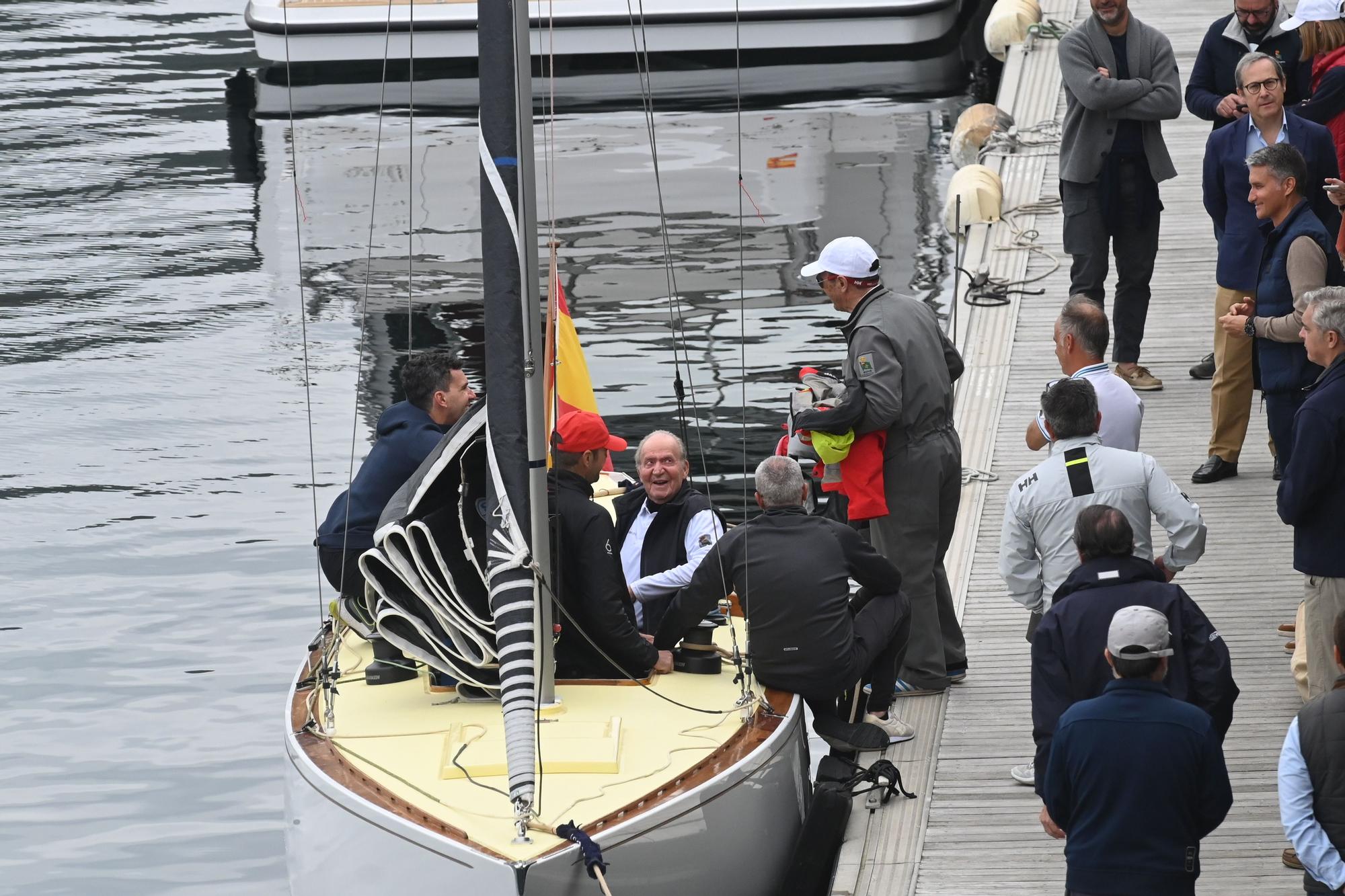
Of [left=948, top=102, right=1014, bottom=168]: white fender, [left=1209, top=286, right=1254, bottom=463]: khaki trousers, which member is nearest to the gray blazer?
[left=1209, top=286, right=1254, bottom=463]: khaki trousers

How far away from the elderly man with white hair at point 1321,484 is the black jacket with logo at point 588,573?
2.31 metres

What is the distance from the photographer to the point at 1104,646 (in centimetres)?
526

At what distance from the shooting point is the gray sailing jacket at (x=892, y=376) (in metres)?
7.07

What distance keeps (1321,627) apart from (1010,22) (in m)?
13.0

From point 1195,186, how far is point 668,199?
260 inches

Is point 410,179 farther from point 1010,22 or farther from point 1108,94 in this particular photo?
point 1010,22

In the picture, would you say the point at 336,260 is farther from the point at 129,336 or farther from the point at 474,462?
the point at 474,462

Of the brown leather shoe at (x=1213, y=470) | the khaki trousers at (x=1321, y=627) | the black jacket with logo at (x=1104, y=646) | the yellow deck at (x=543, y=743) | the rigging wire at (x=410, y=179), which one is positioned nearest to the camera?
the black jacket with logo at (x=1104, y=646)

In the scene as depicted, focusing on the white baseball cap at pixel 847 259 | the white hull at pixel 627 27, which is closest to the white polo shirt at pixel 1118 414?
the white baseball cap at pixel 847 259

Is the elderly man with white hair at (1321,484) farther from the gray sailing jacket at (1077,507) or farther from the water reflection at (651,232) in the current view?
the water reflection at (651,232)

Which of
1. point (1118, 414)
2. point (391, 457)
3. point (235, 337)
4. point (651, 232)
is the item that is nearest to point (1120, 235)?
point (1118, 414)

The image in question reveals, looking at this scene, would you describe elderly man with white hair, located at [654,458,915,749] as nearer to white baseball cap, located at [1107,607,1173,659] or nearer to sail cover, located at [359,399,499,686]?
sail cover, located at [359,399,499,686]

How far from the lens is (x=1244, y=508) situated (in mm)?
8711

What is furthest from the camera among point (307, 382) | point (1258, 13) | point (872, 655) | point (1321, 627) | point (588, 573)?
point (1258, 13)
